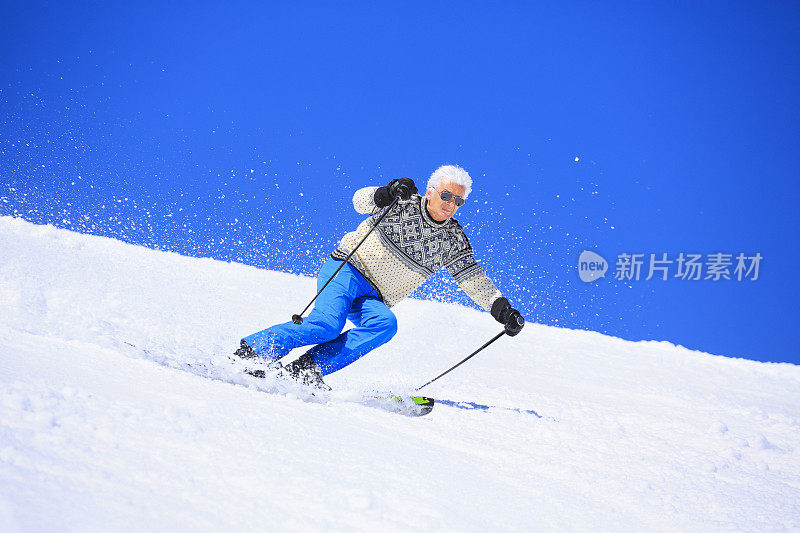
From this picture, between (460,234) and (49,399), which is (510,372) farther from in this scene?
(49,399)

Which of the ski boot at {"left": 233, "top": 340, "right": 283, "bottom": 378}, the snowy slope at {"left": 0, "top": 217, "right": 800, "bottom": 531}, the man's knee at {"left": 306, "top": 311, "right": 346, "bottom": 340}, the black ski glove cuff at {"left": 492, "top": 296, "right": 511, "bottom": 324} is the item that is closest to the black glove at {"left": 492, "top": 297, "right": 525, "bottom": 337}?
the black ski glove cuff at {"left": 492, "top": 296, "right": 511, "bottom": 324}

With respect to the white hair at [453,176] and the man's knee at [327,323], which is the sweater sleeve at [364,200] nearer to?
the white hair at [453,176]

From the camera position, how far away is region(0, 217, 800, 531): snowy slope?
1.12 meters

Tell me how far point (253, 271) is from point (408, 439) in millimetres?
6948

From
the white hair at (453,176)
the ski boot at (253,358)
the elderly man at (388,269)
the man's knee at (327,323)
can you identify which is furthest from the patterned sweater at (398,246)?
the ski boot at (253,358)

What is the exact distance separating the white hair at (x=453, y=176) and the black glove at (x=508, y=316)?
70cm

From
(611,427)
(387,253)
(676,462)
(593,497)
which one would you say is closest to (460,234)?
(387,253)

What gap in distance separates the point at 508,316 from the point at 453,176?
2.99 feet

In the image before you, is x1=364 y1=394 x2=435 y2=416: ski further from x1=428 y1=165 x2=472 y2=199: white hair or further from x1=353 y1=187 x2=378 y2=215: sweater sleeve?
x1=428 y1=165 x2=472 y2=199: white hair

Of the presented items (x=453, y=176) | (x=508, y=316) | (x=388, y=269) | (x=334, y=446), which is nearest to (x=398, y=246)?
(x=388, y=269)

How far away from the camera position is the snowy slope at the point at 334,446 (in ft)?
3.69

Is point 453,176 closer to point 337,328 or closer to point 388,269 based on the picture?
point 388,269

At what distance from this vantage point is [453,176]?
3.47 m

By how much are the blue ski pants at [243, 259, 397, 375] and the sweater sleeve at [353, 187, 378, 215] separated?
362 mm
